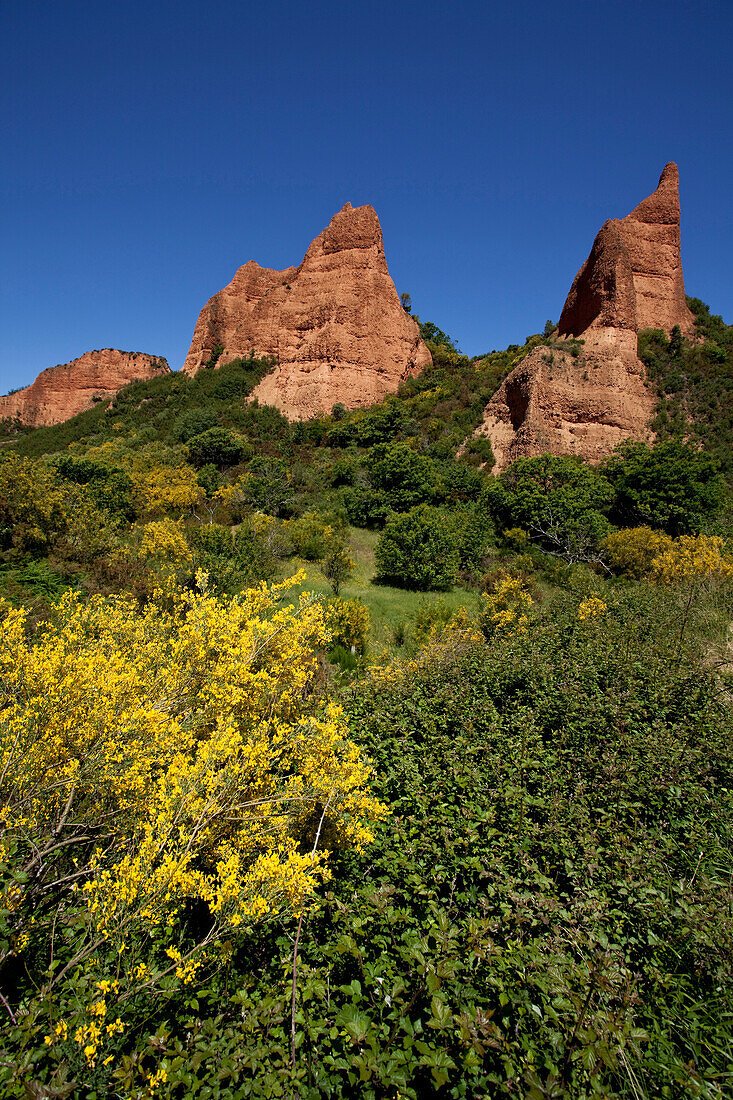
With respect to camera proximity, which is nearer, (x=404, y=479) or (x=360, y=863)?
(x=360, y=863)

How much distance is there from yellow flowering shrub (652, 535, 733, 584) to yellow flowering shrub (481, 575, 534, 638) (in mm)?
3495

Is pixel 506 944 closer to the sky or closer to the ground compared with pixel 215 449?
closer to the ground

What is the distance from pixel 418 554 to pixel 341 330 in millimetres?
29400

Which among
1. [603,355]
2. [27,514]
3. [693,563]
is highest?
[603,355]

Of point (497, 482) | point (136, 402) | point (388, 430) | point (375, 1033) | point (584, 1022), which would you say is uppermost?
point (136, 402)

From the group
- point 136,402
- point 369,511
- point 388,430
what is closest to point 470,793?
point 369,511

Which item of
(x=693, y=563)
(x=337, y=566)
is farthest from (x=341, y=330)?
(x=693, y=563)

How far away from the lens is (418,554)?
14914mm

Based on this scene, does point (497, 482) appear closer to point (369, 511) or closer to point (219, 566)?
point (369, 511)

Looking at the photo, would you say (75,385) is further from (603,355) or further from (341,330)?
(603,355)

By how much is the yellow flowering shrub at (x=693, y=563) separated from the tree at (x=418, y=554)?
5.75m

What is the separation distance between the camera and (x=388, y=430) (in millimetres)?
31016

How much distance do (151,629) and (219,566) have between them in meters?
6.63

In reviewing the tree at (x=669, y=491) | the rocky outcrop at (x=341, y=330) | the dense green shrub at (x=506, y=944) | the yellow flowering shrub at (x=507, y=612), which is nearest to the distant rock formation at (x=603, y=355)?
the tree at (x=669, y=491)
